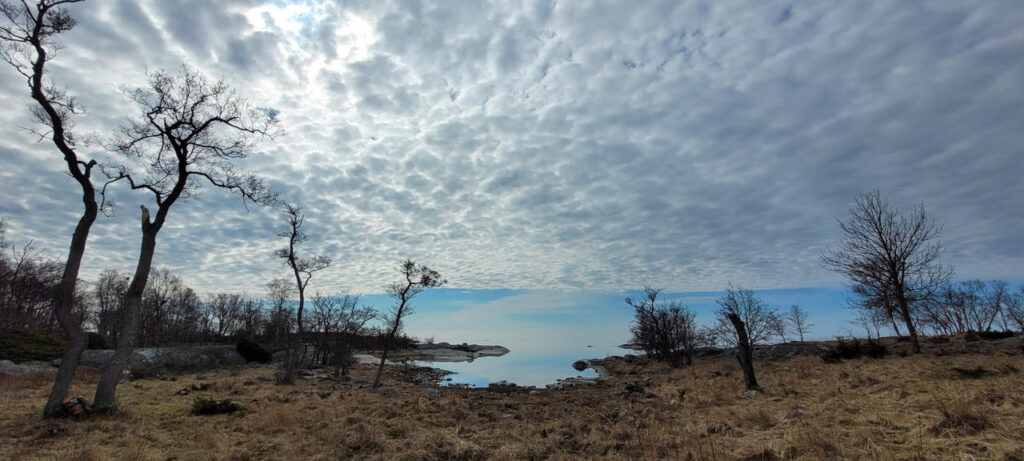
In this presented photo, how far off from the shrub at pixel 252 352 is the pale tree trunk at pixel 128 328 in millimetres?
31829

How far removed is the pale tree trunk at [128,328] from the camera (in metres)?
10.7

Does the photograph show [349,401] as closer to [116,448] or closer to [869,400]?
[116,448]

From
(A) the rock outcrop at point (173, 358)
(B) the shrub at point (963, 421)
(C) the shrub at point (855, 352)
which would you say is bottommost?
(A) the rock outcrop at point (173, 358)

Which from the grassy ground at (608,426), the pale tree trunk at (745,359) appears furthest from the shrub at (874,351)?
the pale tree trunk at (745,359)

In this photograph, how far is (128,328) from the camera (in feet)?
37.1

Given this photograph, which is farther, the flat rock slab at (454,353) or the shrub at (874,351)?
the flat rock slab at (454,353)

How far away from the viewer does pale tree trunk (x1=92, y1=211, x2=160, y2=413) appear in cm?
1073

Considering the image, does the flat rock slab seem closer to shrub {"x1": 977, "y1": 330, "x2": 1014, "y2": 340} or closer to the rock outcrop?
the rock outcrop

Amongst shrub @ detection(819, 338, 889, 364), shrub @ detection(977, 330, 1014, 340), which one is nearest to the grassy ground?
shrub @ detection(819, 338, 889, 364)

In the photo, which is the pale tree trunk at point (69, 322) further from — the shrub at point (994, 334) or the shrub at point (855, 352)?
the shrub at point (994, 334)

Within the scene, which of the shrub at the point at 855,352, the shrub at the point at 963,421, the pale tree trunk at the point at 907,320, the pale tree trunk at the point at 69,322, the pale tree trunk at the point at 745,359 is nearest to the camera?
the shrub at the point at 963,421

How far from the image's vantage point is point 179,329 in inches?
2421

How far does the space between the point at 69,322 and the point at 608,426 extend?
45.2 ft

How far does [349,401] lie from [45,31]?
44.6 feet
